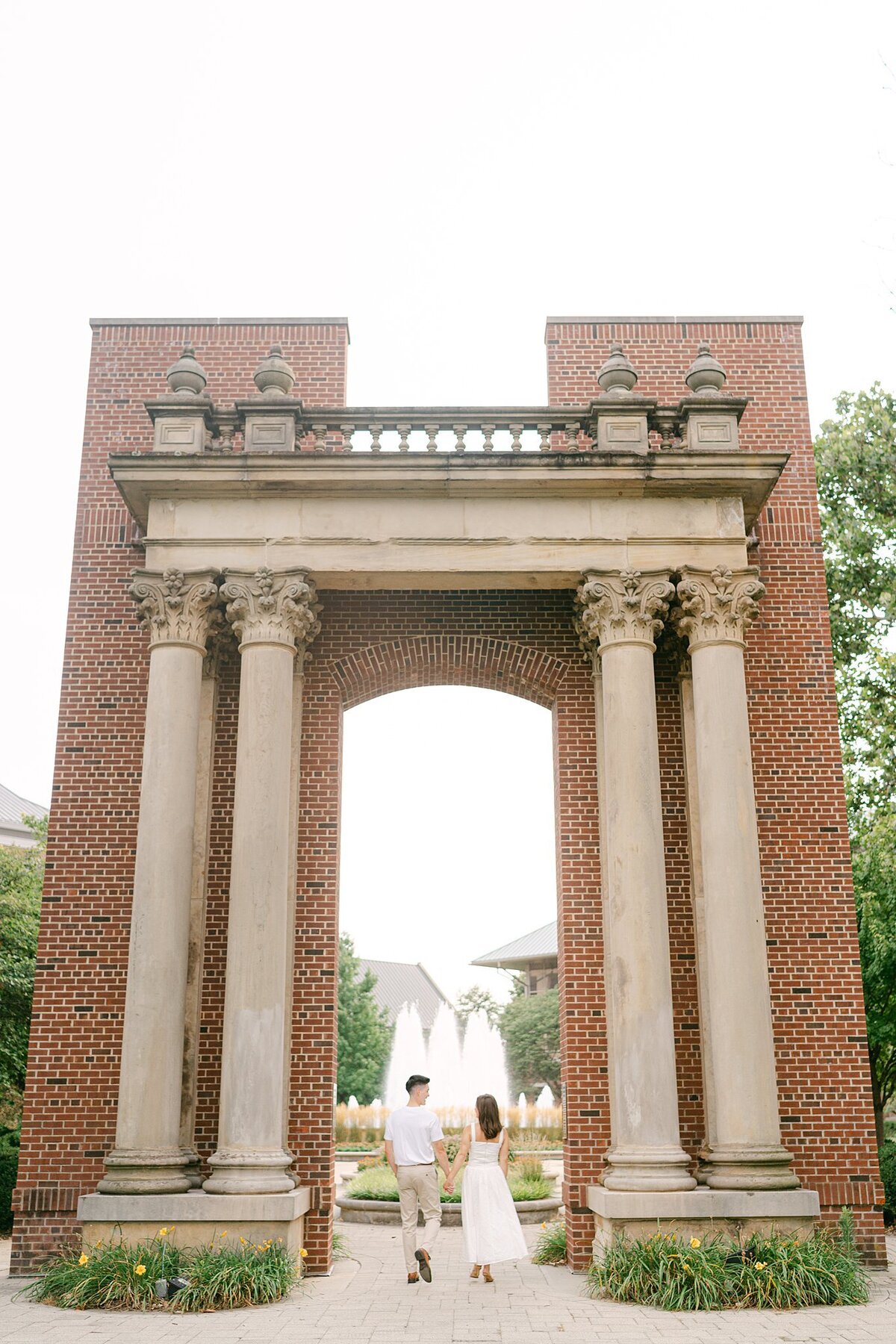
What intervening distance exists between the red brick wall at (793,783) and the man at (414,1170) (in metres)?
2.77

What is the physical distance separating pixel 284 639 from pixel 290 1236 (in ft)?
17.9

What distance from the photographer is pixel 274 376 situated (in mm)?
13086

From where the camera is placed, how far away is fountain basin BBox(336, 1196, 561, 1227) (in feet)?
53.2

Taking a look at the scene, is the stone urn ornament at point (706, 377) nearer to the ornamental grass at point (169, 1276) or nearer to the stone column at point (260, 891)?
the stone column at point (260, 891)

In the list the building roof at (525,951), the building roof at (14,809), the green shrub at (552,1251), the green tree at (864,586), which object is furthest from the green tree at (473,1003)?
the green shrub at (552,1251)

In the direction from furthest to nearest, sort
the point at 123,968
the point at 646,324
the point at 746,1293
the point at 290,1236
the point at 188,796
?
1. the point at 646,324
2. the point at 123,968
3. the point at 188,796
4. the point at 290,1236
5. the point at 746,1293

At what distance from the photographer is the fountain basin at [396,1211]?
16.2 m

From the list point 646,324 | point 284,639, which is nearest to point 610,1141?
point 284,639

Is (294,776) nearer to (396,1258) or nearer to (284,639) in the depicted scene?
(284,639)

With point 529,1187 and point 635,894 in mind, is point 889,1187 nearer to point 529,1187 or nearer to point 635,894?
point 529,1187

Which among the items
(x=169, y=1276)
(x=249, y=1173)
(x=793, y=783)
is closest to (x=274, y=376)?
(x=793, y=783)

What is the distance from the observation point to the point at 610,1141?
39.4 feet

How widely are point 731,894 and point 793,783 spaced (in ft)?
7.36

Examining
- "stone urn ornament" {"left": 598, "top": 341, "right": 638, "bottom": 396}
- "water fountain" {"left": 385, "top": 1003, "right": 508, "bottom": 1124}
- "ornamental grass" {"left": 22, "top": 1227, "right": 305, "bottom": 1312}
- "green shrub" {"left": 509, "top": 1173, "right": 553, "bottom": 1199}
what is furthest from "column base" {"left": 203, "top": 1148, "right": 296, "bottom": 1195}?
"water fountain" {"left": 385, "top": 1003, "right": 508, "bottom": 1124}
